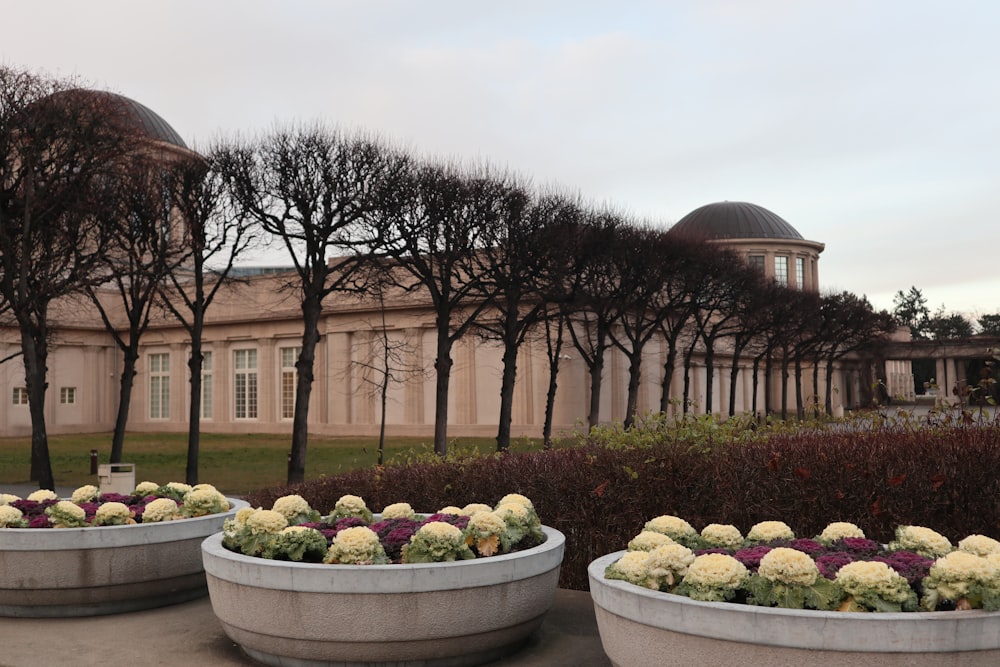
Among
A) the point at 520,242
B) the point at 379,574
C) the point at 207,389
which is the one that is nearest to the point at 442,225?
the point at 520,242

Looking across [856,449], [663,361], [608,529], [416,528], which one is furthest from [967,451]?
[663,361]

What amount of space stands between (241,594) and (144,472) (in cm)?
2179

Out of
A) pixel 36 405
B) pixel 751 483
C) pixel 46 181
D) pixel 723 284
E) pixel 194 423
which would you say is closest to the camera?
A: pixel 751 483

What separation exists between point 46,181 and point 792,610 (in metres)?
21.0

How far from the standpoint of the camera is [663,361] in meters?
54.3

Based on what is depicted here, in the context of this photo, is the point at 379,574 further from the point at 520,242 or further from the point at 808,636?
the point at 520,242

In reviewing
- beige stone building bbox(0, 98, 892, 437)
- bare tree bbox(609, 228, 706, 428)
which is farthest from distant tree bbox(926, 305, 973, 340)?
bare tree bbox(609, 228, 706, 428)

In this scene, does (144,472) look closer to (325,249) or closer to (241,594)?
(325,249)

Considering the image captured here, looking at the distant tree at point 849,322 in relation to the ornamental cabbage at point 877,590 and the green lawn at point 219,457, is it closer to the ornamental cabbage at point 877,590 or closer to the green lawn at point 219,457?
the green lawn at point 219,457

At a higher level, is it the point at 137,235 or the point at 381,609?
the point at 137,235

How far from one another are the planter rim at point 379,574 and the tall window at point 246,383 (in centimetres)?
4796

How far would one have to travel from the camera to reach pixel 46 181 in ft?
70.9

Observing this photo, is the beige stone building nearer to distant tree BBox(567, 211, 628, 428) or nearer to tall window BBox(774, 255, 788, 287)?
distant tree BBox(567, 211, 628, 428)

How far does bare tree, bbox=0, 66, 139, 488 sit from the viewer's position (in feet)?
68.5
